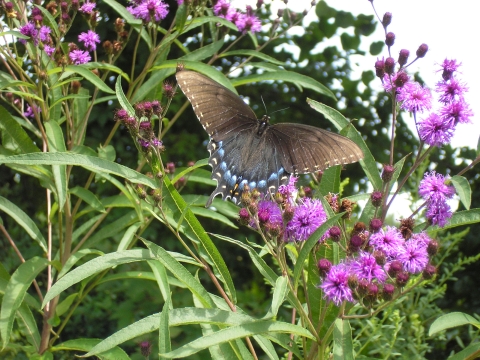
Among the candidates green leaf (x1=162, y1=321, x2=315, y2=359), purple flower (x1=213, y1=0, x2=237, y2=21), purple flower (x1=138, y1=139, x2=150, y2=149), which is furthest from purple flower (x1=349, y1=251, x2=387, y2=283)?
purple flower (x1=213, y1=0, x2=237, y2=21)

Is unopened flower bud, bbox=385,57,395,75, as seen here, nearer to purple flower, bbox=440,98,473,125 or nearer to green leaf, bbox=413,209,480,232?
purple flower, bbox=440,98,473,125

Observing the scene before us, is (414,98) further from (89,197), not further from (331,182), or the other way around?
(89,197)

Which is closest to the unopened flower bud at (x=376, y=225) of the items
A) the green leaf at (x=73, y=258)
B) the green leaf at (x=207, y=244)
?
the green leaf at (x=207, y=244)

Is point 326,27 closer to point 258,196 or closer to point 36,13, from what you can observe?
point 36,13

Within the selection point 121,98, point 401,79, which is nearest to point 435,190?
point 401,79

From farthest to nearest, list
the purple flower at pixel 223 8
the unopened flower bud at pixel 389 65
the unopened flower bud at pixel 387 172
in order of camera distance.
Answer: the purple flower at pixel 223 8, the unopened flower bud at pixel 389 65, the unopened flower bud at pixel 387 172

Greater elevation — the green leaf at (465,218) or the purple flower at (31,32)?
the purple flower at (31,32)

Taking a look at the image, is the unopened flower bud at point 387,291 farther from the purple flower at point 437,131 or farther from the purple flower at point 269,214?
the purple flower at point 437,131
